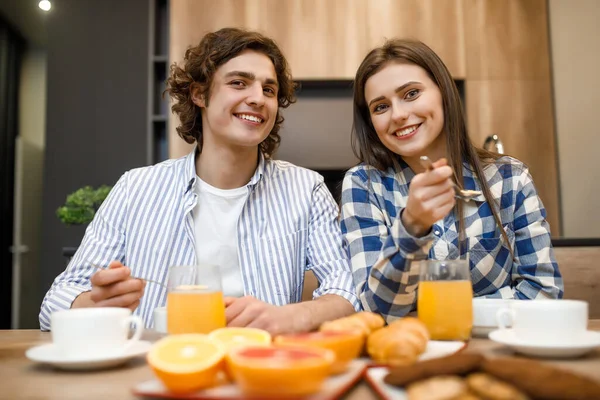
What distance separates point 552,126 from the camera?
10.5 ft

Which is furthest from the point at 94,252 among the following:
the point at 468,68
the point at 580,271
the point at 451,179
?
the point at 468,68

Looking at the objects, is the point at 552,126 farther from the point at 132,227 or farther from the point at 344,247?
the point at 132,227

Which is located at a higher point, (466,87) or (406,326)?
(466,87)

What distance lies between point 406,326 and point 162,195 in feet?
3.45

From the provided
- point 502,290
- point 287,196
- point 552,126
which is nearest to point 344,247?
point 287,196

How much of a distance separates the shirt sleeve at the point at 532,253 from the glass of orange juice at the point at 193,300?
2.67 feet

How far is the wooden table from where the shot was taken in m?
0.60

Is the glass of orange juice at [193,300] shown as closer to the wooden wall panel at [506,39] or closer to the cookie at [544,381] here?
the cookie at [544,381]

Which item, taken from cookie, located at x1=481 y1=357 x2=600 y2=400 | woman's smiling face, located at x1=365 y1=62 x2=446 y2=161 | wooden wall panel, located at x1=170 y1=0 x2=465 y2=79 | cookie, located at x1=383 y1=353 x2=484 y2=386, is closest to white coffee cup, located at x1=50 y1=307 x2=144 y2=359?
cookie, located at x1=383 y1=353 x2=484 y2=386

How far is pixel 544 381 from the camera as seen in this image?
19.9 inches

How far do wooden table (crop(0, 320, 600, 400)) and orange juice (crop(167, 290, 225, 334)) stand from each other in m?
0.09

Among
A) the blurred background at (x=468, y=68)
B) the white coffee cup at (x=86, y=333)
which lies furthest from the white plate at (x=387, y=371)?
the blurred background at (x=468, y=68)

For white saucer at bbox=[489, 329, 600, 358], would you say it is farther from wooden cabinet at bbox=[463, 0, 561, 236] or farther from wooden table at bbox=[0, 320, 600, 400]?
wooden cabinet at bbox=[463, 0, 561, 236]

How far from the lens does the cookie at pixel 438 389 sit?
508 mm
